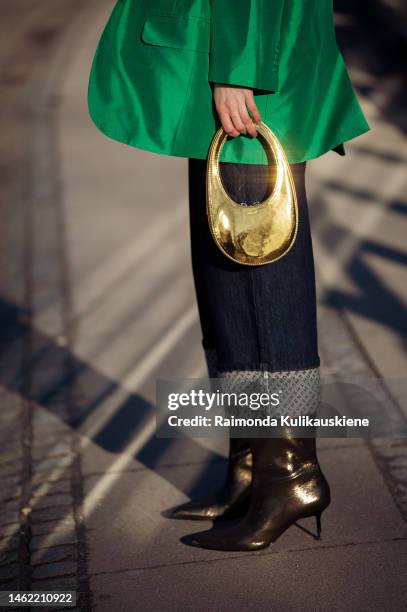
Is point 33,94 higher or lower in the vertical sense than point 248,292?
lower

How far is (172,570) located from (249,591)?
0.74 ft

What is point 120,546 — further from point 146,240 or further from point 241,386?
point 146,240

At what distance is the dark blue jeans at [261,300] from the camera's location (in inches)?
88.7

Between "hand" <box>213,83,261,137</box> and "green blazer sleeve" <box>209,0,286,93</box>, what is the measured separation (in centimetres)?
3

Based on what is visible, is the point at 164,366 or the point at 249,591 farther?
the point at 164,366

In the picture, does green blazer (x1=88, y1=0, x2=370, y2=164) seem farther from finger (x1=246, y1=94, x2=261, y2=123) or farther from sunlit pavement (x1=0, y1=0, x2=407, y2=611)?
sunlit pavement (x1=0, y1=0, x2=407, y2=611)

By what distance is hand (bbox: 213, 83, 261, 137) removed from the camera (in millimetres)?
2092

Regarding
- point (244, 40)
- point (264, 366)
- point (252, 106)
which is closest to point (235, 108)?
point (252, 106)

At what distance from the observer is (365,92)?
24.7 feet

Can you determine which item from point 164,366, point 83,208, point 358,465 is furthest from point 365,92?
point 358,465

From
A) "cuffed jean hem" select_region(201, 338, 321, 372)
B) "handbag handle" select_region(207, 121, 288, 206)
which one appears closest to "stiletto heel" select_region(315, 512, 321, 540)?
"cuffed jean hem" select_region(201, 338, 321, 372)

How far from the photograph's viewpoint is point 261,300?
7.39 feet

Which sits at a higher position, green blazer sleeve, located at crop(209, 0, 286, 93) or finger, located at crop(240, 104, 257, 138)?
green blazer sleeve, located at crop(209, 0, 286, 93)

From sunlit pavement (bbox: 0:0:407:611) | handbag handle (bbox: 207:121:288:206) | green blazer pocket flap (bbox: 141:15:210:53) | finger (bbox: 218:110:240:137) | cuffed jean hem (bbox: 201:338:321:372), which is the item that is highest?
green blazer pocket flap (bbox: 141:15:210:53)
